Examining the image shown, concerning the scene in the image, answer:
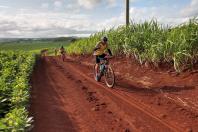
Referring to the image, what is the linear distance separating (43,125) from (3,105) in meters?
1.16

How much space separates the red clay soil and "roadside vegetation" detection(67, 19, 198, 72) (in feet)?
2.04

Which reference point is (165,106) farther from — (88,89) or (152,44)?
(152,44)

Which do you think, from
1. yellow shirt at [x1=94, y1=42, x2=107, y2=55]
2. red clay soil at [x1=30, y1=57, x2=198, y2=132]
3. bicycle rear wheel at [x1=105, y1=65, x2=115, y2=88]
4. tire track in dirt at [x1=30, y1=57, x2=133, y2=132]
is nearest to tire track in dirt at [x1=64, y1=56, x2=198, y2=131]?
red clay soil at [x1=30, y1=57, x2=198, y2=132]

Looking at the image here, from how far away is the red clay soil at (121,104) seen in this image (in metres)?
8.45

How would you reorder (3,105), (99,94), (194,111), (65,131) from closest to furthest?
(65,131), (3,105), (194,111), (99,94)

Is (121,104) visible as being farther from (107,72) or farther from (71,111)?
(107,72)

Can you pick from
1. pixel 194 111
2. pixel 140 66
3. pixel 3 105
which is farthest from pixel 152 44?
pixel 3 105

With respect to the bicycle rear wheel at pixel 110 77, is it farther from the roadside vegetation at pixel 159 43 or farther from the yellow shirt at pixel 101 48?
the roadside vegetation at pixel 159 43

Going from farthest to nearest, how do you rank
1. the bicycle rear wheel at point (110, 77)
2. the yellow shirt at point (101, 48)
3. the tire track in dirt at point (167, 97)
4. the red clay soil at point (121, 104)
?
the yellow shirt at point (101, 48) → the bicycle rear wheel at point (110, 77) → the tire track in dirt at point (167, 97) → the red clay soil at point (121, 104)

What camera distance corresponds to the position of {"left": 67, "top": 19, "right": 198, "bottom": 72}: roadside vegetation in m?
14.0

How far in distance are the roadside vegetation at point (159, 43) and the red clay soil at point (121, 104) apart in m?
0.62

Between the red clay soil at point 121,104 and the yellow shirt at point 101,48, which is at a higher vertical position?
the yellow shirt at point 101,48

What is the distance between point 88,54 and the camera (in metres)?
33.0

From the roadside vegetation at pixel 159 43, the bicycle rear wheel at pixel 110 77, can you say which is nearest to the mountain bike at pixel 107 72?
the bicycle rear wheel at pixel 110 77
